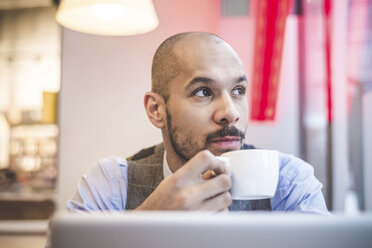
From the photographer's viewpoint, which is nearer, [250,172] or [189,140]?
[250,172]

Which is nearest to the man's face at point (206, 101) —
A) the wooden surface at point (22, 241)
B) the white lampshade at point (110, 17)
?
the white lampshade at point (110, 17)

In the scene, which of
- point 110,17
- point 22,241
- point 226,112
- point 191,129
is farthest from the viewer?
point 22,241

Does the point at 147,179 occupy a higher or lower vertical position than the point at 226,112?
lower

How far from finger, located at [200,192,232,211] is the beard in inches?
14.5

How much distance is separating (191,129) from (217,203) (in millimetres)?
487

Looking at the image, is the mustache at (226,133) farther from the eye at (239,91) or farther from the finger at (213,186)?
the finger at (213,186)

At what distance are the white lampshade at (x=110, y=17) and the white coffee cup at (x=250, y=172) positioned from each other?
104 cm

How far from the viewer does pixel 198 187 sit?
0.74 m

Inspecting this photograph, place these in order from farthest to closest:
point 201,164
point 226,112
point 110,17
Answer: point 110,17, point 226,112, point 201,164

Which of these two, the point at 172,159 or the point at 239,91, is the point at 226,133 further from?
the point at 172,159

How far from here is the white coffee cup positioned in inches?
30.8

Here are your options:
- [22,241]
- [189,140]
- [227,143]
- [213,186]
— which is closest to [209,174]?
[213,186]

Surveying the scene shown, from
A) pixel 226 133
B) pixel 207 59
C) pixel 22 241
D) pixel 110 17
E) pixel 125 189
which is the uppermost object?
pixel 110 17

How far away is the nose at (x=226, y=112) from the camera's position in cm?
111
